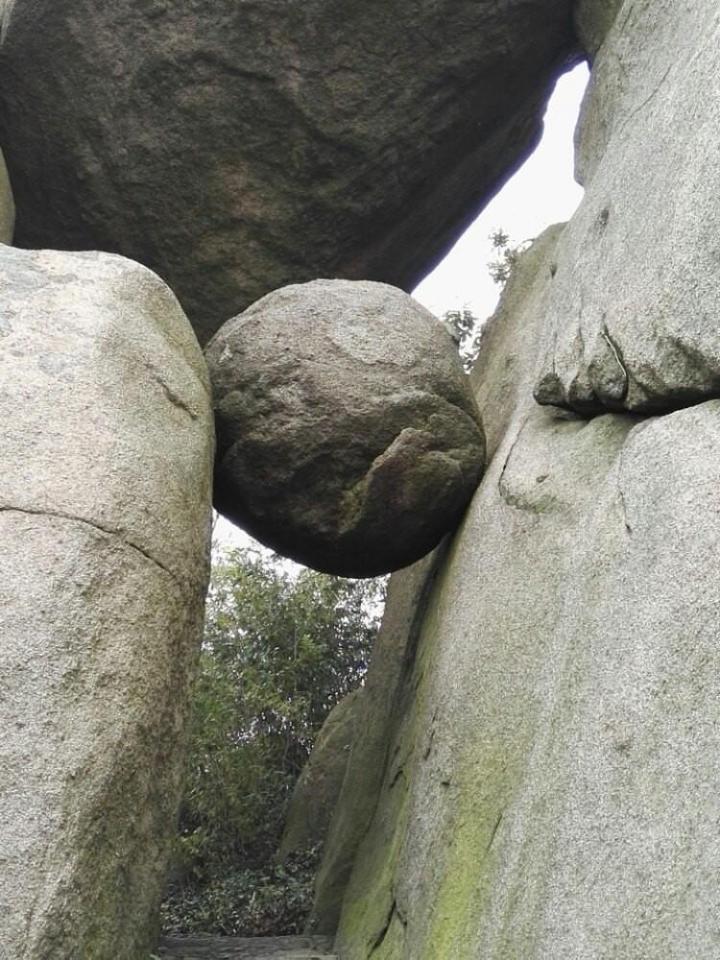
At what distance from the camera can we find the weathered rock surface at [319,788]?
646cm

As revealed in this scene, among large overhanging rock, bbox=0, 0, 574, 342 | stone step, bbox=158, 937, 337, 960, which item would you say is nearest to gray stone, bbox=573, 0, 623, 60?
large overhanging rock, bbox=0, 0, 574, 342

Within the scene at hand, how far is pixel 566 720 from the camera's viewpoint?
119 inches

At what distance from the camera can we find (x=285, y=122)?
5.78 m

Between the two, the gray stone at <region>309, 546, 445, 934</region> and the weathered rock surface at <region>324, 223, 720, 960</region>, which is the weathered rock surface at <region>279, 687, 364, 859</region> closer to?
the gray stone at <region>309, 546, 445, 934</region>

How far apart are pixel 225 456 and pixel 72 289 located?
2.51 ft

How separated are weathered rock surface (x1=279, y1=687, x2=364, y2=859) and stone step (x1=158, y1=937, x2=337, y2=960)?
1.57 m

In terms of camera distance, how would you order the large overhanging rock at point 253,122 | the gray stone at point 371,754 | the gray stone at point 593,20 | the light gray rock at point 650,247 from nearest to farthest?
the light gray rock at point 650,247 → the gray stone at point 371,754 → the gray stone at point 593,20 → the large overhanging rock at point 253,122

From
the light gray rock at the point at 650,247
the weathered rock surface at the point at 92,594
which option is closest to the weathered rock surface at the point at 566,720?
the light gray rock at the point at 650,247

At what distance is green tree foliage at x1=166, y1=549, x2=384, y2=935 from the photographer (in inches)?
247

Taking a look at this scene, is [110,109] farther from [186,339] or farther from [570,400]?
[570,400]

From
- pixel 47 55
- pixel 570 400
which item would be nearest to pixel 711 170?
pixel 570 400

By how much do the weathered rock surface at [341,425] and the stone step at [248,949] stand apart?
4.07 ft

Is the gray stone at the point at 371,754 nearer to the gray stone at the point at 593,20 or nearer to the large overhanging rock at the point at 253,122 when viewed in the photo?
the large overhanging rock at the point at 253,122

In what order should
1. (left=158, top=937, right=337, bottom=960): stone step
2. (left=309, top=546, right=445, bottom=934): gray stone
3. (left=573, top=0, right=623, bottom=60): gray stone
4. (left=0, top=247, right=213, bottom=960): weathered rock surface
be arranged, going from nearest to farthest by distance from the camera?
(left=0, top=247, right=213, bottom=960): weathered rock surface → (left=158, top=937, right=337, bottom=960): stone step → (left=309, top=546, right=445, bottom=934): gray stone → (left=573, top=0, right=623, bottom=60): gray stone
